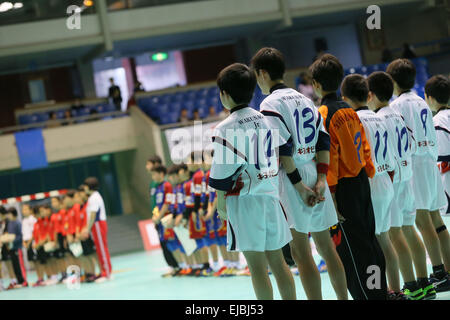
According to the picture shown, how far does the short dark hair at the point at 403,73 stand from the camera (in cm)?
521

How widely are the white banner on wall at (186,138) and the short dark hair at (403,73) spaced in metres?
11.0

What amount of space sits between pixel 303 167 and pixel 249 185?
18.8 inches

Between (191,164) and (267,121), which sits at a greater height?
(267,121)

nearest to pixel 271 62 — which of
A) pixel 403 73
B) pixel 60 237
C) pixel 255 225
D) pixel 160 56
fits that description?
pixel 255 225

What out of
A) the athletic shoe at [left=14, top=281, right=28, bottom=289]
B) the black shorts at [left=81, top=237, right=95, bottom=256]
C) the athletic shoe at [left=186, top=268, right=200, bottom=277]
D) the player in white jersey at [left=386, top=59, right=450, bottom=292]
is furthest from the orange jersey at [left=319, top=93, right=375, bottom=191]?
the athletic shoe at [left=14, top=281, right=28, bottom=289]

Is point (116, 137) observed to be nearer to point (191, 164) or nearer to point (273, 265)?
point (191, 164)

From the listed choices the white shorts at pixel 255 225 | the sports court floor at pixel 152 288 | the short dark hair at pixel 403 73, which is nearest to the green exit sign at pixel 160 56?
the sports court floor at pixel 152 288

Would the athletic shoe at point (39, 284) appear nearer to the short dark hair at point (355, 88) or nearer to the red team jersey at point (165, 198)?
the red team jersey at point (165, 198)

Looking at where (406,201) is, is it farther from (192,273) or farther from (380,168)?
(192,273)

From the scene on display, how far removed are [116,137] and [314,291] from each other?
15.4 metres

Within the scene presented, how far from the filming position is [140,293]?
8633 mm

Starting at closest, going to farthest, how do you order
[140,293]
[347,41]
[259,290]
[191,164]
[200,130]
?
1. [259,290]
2. [140,293]
3. [191,164]
4. [200,130]
5. [347,41]

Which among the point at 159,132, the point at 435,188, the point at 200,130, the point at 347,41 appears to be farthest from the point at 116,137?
the point at 435,188

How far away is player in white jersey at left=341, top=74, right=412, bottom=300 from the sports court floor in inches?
23.2
